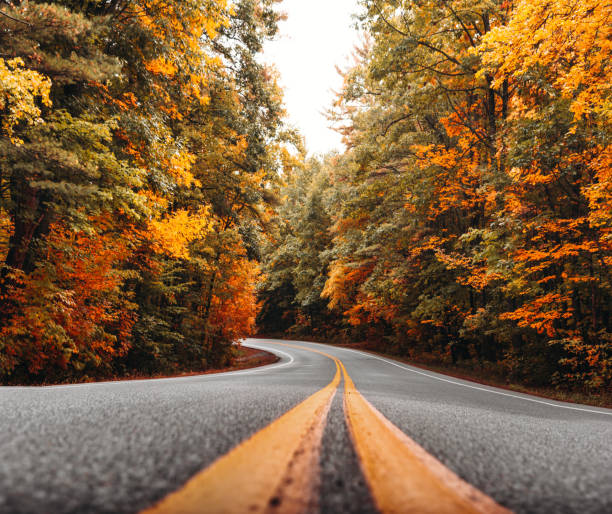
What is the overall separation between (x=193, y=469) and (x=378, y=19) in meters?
15.3

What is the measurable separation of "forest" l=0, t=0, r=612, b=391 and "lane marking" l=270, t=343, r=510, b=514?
6.79m

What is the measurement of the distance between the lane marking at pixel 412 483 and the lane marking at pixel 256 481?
0.53 feet

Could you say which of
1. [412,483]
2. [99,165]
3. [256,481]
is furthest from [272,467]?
[99,165]

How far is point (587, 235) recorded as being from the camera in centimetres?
909

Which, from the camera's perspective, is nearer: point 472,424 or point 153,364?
point 472,424

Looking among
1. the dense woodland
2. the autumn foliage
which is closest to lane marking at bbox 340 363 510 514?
the autumn foliage

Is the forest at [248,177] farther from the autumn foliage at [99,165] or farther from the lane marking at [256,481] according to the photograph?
the lane marking at [256,481]

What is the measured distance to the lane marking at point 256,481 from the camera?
2.11ft

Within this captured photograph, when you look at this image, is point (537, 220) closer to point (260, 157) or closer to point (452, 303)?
point (452, 303)

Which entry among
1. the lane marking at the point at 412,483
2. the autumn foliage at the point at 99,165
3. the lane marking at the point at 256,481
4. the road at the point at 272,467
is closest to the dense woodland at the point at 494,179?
the autumn foliage at the point at 99,165

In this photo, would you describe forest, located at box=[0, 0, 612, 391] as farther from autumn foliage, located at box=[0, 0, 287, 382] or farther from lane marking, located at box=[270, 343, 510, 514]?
lane marking, located at box=[270, 343, 510, 514]

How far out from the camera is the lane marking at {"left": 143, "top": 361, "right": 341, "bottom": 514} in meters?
0.64

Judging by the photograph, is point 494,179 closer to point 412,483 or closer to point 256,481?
point 412,483

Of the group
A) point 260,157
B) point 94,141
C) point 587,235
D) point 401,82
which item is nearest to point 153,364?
point 94,141
